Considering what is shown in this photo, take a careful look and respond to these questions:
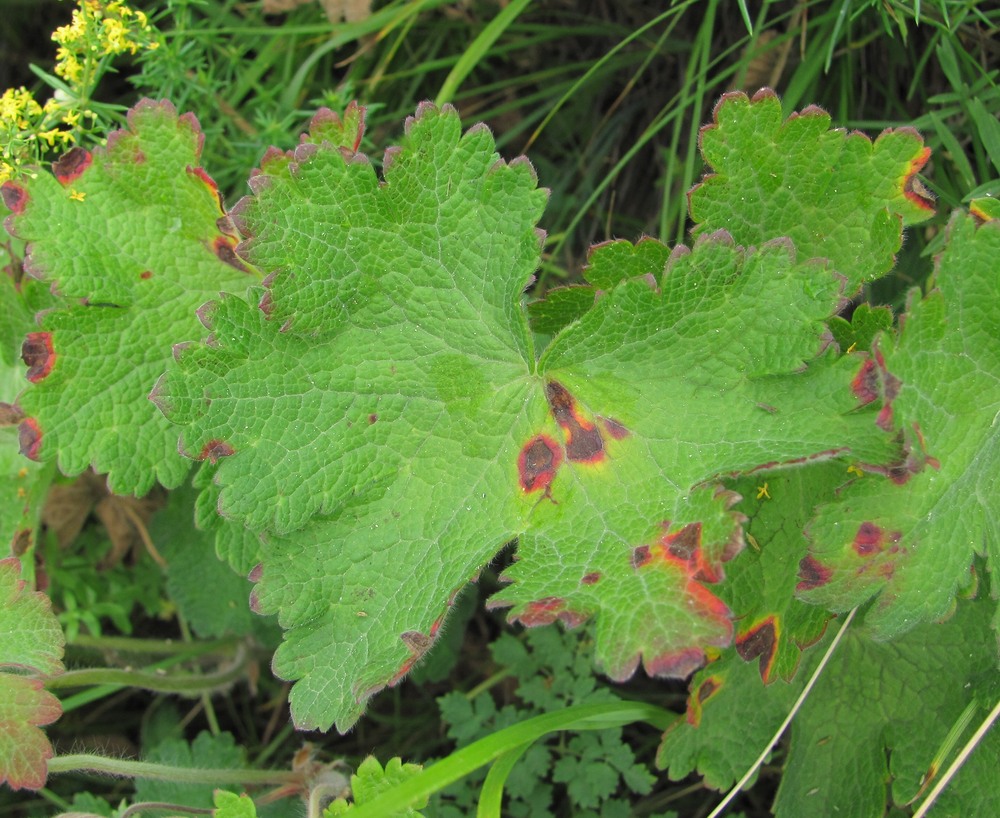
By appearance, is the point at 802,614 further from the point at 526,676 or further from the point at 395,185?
the point at 395,185

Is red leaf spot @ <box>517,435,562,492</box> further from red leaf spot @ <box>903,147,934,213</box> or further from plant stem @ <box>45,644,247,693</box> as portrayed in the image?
plant stem @ <box>45,644,247,693</box>

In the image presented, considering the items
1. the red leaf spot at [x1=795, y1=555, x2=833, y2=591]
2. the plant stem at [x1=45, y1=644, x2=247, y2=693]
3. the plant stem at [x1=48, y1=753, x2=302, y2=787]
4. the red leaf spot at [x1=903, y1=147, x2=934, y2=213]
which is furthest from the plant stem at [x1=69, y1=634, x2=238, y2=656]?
the red leaf spot at [x1=903, y1=147, x2=934, y2=213]

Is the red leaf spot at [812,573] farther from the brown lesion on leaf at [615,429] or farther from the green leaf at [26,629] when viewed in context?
the green leaf at [26,629]

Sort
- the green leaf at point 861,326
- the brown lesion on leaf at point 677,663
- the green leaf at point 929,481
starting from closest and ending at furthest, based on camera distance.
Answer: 1. the brown lesion on leaf at point 677,663
2. the green leaf at point 929,481
3. the green leaf at point 861,326

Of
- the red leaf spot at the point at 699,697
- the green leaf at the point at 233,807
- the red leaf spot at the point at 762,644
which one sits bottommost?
the green leaf at the point at 233,807

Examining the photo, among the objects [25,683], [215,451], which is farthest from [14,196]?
[25,683]

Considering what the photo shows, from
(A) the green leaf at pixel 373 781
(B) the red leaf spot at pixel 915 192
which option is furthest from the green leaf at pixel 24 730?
(B) the red leaf spot at pixel 915 192
